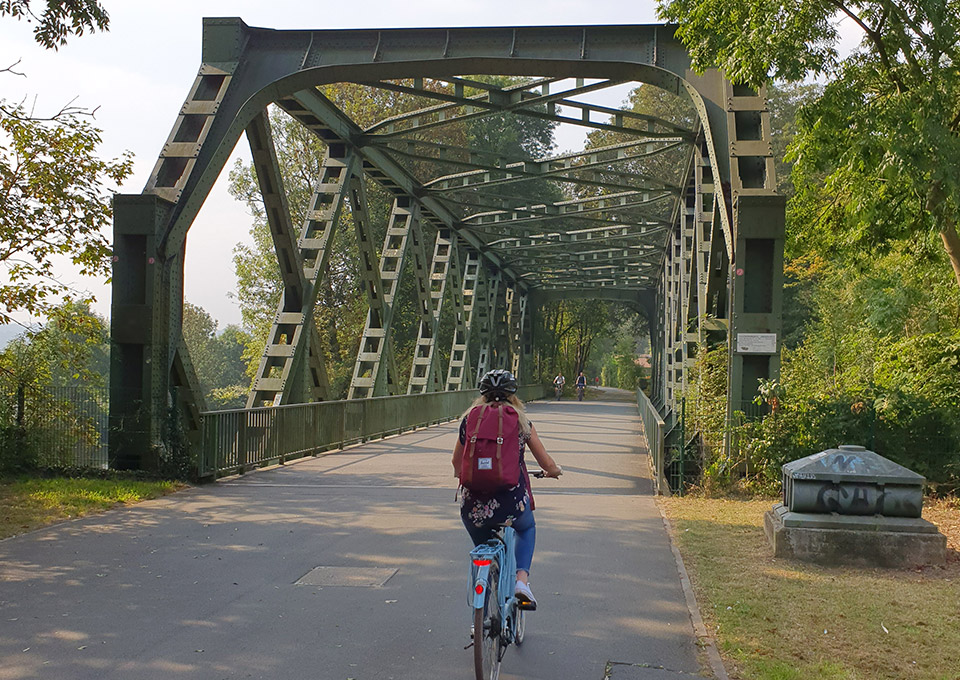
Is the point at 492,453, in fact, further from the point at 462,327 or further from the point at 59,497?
the point at 462,327

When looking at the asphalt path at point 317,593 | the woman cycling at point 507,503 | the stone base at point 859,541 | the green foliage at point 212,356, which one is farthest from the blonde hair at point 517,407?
the green foliage at point 212,356

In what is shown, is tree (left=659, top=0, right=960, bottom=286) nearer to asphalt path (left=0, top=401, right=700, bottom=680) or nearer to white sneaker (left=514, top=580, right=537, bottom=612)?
asphalt path (left=0, top=401, right=700, bottom=680)

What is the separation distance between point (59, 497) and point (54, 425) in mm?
2303

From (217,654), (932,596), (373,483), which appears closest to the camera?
(217,654)

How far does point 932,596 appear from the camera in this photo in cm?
662

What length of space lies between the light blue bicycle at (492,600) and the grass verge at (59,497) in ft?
18.3

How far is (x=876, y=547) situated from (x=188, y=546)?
18.4ft

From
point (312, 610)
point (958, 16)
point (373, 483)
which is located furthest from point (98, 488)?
point (958, 16)

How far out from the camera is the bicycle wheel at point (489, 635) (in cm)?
443

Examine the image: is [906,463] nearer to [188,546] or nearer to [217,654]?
[188,546]

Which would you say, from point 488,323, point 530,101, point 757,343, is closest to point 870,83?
point 757,343

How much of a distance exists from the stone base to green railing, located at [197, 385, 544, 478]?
7.52 metres

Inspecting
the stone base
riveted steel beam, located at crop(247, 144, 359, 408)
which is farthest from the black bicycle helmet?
riveted steel beam, located at crop(247, 144, 359, 408)

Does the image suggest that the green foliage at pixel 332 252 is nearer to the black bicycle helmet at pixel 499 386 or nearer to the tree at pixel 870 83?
the tree at pixel 870 83
